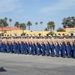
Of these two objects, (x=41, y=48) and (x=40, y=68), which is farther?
(x=41, y=48)

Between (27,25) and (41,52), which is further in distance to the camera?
(27,25)

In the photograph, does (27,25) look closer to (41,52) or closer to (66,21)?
(66,21)

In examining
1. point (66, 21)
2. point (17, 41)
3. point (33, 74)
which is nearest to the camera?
point (33, 74)

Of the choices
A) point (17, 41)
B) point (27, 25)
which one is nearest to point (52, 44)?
point (17, 41)

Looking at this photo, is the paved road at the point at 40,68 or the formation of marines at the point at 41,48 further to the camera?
the formation of marines at the point at 41,48

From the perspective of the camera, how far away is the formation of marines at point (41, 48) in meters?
22.1

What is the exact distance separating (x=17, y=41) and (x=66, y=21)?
3126 inches

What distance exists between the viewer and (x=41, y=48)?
81.6ft

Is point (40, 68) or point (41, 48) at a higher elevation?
point (41, 48)

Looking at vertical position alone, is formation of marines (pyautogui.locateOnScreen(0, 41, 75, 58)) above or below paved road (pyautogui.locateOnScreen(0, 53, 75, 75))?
above

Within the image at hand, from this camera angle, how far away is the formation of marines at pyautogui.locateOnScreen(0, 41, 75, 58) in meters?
22.1

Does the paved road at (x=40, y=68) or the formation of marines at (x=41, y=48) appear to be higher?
the formation of marines at (x=41, y=48)

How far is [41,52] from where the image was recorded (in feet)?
82.5

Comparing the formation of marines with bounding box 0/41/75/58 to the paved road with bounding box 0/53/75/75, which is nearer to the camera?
the paved road with bounding box 0/53/75/75
